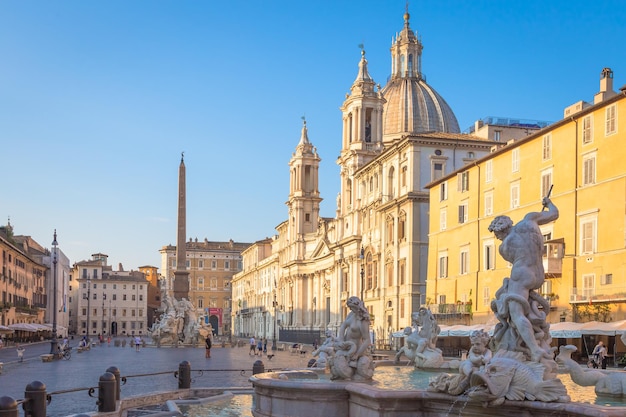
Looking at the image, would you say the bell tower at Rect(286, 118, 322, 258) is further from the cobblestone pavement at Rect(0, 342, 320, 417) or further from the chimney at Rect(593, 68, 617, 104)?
the cobblestone pavement at Rect(0, 342, 320, 417)

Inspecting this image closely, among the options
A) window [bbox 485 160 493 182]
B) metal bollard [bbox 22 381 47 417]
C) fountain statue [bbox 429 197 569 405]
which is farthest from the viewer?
window [bbox 485 160 493 182]

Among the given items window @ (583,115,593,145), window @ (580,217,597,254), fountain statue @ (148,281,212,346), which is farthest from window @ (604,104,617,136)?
fountain statue @ (148,281,212,346)

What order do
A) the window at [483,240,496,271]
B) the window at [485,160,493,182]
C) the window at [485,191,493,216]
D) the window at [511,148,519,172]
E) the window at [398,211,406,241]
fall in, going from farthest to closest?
the window at [398,211,406,241], the window at [485,160,493,182], the window at [485,191,493,216], the window at [483,240,496,271], the window at [511,148,519,172]

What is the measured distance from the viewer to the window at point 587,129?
110 feet

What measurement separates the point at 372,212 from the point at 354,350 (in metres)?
49.0

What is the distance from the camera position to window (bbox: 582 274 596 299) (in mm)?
32938

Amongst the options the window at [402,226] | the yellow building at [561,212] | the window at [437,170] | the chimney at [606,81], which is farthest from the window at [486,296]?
the window at [437,170]

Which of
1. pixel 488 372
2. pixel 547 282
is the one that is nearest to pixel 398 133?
pixel 547 282

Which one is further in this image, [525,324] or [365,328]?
[365,328]

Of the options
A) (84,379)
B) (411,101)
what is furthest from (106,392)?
(411,101)

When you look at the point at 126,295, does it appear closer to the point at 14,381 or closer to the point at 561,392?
the point at 14,381

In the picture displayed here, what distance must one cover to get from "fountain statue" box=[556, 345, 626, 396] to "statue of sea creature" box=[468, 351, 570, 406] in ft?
5.90

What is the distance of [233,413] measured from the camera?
1426 centimetres

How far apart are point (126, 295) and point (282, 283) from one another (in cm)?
4782
